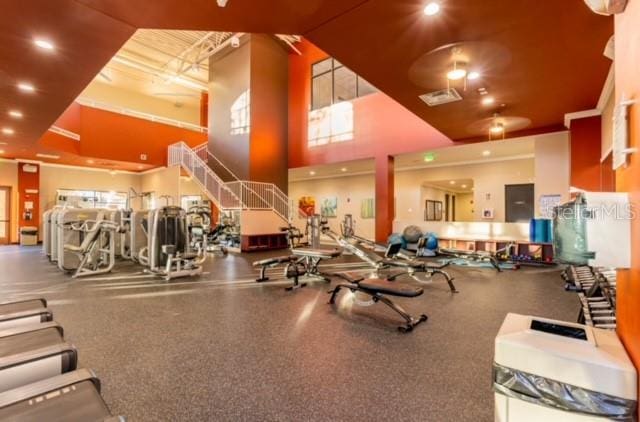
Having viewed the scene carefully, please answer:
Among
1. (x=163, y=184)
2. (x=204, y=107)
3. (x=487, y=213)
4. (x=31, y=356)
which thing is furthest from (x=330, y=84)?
(x=31, y=356)

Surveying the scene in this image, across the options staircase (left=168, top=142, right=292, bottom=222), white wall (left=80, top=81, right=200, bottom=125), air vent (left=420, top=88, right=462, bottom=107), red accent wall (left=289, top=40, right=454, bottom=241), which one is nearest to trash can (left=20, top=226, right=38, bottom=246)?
white wall (left=80, top=81, right=200, bottom=125)

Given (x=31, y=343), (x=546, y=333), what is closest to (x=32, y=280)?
(x=31, y=343)

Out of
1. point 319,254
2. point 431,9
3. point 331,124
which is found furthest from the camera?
point 331,124

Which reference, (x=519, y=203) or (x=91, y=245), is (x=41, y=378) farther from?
(x=519, y=203)

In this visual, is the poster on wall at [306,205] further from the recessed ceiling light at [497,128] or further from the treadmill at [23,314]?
the treadmill at [23,314]

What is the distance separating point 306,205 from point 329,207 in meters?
1.37

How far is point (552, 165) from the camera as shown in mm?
7375

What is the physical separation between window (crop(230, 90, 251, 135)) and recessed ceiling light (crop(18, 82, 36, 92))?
5.93 m

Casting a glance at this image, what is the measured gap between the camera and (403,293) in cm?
319

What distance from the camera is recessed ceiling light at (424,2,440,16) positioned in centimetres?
311

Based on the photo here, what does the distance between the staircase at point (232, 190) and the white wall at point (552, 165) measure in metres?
7.56

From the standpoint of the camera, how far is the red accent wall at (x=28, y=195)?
41.1 ft

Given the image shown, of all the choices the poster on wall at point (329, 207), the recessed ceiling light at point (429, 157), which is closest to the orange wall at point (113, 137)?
the poster on wall at point (329, 207)

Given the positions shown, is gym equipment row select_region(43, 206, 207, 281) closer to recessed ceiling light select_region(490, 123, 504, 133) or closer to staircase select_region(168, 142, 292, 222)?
staircase select_region(168, 142, 292, 222)
